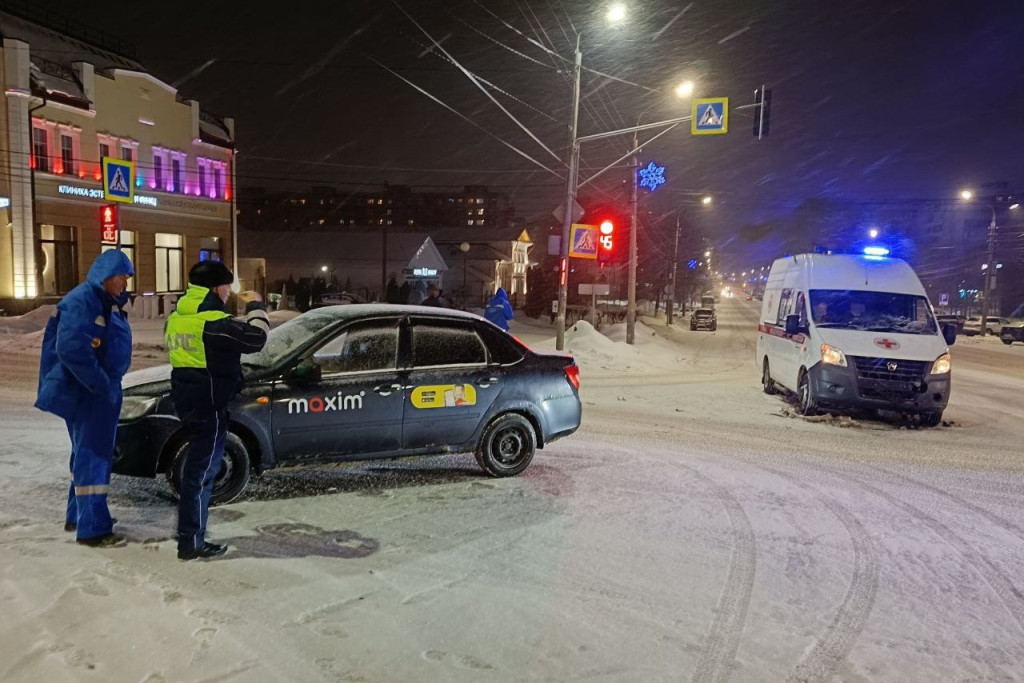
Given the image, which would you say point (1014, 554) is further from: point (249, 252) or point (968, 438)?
point (249, 252)

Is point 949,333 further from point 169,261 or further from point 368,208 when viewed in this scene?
point 368,208

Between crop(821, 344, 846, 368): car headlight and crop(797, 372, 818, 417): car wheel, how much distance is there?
0.54m

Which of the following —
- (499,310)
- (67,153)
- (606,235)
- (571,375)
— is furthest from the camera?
(67,153)

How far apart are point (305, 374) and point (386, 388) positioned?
77 cm

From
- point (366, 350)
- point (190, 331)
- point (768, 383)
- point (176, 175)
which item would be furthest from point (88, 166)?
point (190, 331)

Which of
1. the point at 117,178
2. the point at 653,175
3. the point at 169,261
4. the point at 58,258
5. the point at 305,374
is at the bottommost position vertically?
the point at 305,374

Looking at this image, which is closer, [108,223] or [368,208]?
[108,223]

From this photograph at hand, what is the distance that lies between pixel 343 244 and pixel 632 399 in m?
49.5

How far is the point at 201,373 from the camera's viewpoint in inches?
175

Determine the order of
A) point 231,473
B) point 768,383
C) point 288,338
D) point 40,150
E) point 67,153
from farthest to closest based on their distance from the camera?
point 67,153
point 40,150
point 768,383
point 288,338
point 231,473

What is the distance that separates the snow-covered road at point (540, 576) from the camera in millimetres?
3529

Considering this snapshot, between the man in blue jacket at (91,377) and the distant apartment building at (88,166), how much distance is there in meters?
26.2

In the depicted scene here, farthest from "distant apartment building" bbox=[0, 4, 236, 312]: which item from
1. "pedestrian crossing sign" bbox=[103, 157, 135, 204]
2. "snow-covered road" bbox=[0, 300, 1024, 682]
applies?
"snow-covered road" bbox=[0, 300, 1024, 682]

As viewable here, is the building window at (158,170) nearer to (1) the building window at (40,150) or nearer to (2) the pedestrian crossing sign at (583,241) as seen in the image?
(1) the building window at (40,150)
